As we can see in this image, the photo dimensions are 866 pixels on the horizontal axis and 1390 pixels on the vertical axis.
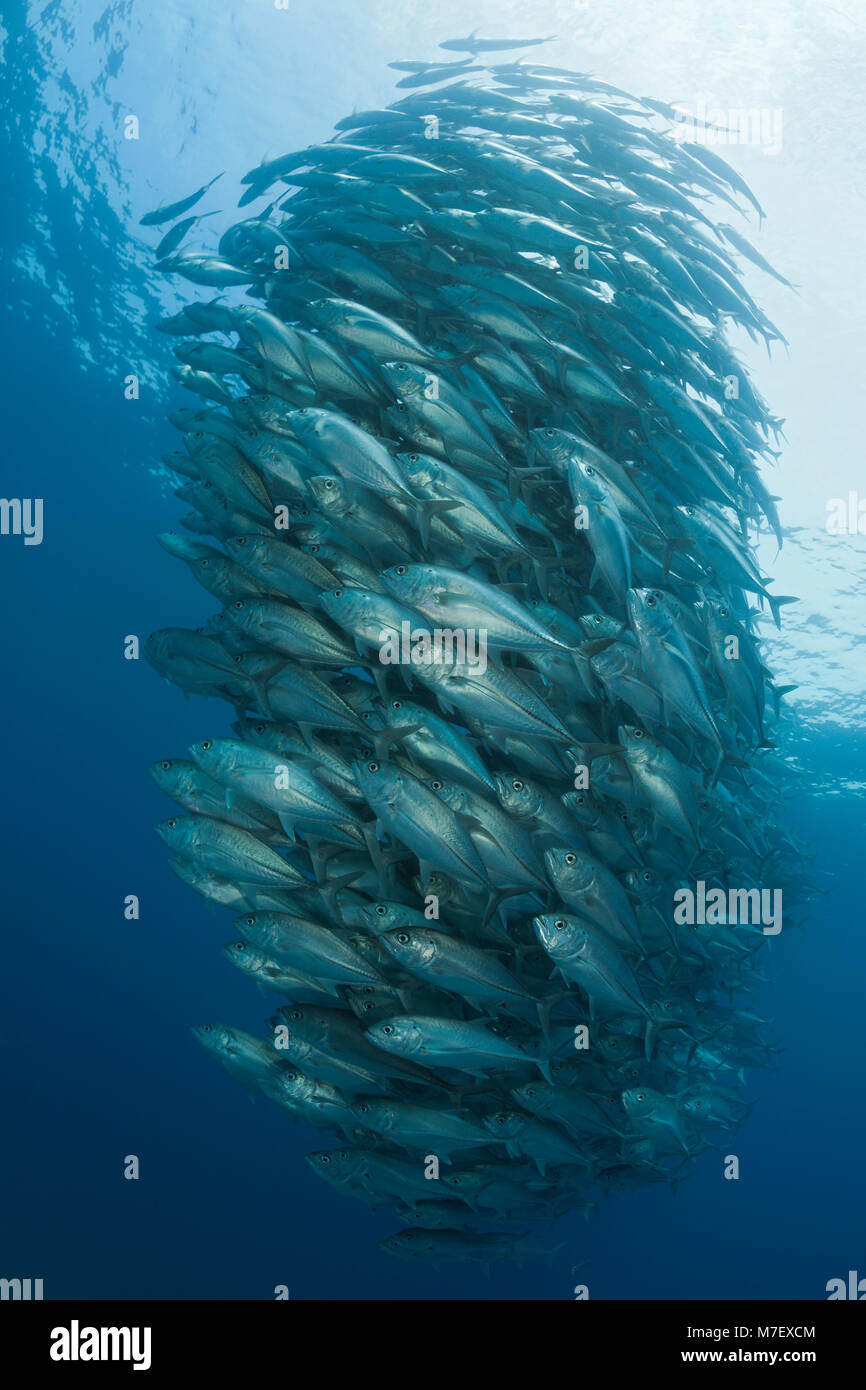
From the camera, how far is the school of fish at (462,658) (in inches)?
136

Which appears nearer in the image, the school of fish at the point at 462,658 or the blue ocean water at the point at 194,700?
the school of fish at the point at 462,658

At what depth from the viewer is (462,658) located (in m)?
3.21

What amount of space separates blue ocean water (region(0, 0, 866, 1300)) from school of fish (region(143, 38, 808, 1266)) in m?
8.45

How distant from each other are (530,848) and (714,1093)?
6.25 metres

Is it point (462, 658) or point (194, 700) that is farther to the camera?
point (194, 700)

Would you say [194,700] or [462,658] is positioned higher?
[194,700]

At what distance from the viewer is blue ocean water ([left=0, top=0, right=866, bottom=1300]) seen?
1203cm

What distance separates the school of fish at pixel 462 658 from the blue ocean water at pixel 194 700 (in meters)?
8.45

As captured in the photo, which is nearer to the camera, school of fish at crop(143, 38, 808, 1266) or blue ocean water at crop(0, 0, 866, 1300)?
school of fish at crop(143, 38, 808, 1266)

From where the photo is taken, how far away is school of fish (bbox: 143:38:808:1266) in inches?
136

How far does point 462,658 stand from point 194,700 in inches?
952
